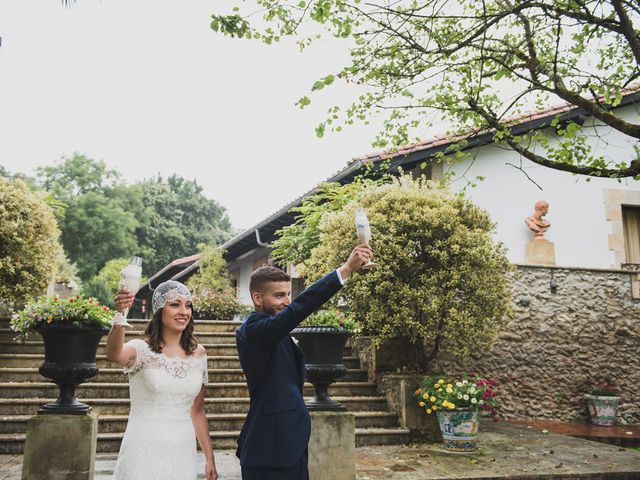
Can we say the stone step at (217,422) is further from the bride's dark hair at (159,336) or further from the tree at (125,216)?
the tree at (125,216)

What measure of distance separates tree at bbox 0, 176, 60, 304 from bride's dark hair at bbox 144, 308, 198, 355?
6.99 metres

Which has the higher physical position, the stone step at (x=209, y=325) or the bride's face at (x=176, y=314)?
the stone step at (x=209, y=325)

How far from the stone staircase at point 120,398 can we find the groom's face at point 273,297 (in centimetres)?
469

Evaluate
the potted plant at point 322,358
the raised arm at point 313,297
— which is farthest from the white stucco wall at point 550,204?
the raised arm at point 313,297

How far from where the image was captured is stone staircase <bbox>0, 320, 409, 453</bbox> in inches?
263

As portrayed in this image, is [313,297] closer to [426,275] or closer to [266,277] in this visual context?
[266,277]

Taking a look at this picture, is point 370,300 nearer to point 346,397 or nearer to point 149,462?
point 346,397

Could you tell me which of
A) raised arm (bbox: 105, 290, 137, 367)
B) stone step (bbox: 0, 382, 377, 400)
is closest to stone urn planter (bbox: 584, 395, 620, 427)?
stone step (bbox: 0, 382, 377, 400)

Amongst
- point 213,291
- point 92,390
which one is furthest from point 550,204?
point 213,291

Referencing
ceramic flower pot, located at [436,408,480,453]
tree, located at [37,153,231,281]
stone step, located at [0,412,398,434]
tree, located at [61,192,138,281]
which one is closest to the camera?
stone step, located at [0,412,398,434]

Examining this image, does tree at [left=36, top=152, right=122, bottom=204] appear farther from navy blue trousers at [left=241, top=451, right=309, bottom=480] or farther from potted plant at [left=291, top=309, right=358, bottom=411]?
navy blue trousers at [left=241, top=451, right=309, bottom=480]

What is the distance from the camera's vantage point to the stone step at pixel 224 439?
629cm

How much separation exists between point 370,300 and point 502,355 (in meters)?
3.47

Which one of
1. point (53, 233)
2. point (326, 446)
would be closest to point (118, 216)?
point (53, 233)
